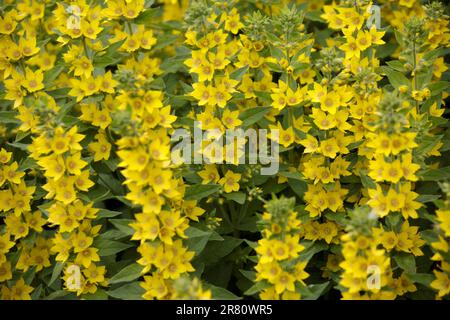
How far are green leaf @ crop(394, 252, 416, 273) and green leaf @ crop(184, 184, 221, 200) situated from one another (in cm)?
108

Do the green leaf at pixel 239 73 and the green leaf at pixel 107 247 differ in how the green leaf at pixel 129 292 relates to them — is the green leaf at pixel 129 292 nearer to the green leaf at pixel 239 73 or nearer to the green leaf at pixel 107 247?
the green leaf at pixel 107 247

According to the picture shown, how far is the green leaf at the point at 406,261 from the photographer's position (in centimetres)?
360

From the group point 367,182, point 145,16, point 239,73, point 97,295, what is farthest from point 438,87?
point 97,295

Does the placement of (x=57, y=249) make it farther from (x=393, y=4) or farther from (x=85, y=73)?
(x=393, y=4)

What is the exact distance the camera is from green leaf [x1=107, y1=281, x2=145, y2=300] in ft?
11.9

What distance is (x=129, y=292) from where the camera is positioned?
12.0ft

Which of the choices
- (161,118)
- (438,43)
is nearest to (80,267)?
(161,118)

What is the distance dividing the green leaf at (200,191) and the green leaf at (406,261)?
42.4 inches

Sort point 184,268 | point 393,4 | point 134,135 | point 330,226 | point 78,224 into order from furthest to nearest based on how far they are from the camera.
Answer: point 393,4 < point 330,226 < point 78,224 < point 184,268 < point 134,135

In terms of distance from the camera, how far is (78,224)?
3.71 metres

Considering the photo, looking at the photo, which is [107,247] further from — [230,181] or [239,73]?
[239,73]

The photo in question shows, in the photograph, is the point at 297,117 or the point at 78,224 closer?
the point at 78,224

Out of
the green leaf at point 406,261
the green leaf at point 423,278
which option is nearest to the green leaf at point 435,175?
the green leaf at point 406,261

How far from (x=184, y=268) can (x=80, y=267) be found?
731 mm
